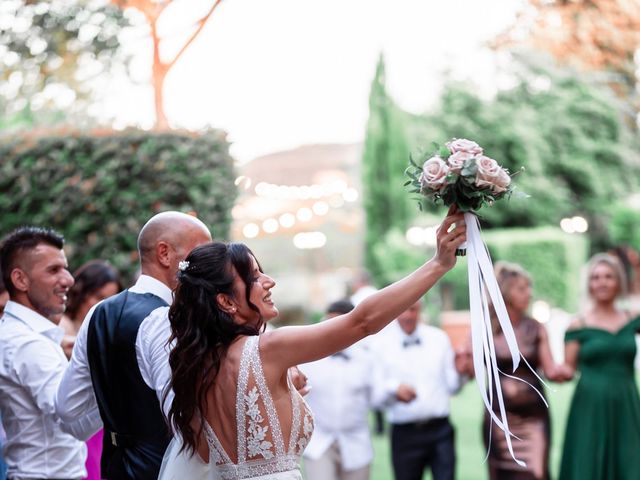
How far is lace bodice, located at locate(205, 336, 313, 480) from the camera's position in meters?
3.47

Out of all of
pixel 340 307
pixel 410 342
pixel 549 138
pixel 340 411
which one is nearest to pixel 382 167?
pixel 549 138

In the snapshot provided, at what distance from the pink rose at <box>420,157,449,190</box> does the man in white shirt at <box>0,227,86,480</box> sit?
7.12ft

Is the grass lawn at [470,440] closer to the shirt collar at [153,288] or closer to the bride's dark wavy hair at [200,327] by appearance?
the shirt collar at [153,288]

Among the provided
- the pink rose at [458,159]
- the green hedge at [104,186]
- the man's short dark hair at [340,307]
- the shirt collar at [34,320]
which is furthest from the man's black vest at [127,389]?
the green hedge at [104,186]

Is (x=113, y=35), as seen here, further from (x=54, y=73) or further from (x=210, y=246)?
(x=210, y=246)

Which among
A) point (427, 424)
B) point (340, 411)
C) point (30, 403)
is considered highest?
point (30, 403)

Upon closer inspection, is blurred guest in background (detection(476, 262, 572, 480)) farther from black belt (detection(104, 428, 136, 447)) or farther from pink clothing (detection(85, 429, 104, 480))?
black belt (detection(104, 428, 136, 447))

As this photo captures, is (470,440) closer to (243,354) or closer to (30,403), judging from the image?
(30,403)

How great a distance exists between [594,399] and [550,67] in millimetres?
24563

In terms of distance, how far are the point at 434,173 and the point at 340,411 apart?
416 cm

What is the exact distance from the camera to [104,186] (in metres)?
9.65

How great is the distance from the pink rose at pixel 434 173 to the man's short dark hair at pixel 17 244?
2334 millimetres

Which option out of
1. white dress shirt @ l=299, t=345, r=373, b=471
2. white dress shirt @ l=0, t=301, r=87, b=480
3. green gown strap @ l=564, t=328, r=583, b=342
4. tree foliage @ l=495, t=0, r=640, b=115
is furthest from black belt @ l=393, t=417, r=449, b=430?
tree foliage @ l=495, t=0, r=640, b=115

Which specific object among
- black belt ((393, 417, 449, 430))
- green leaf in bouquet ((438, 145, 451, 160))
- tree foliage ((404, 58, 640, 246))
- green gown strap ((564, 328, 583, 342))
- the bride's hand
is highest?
tree foliage ((404, 58, 640, 246))
